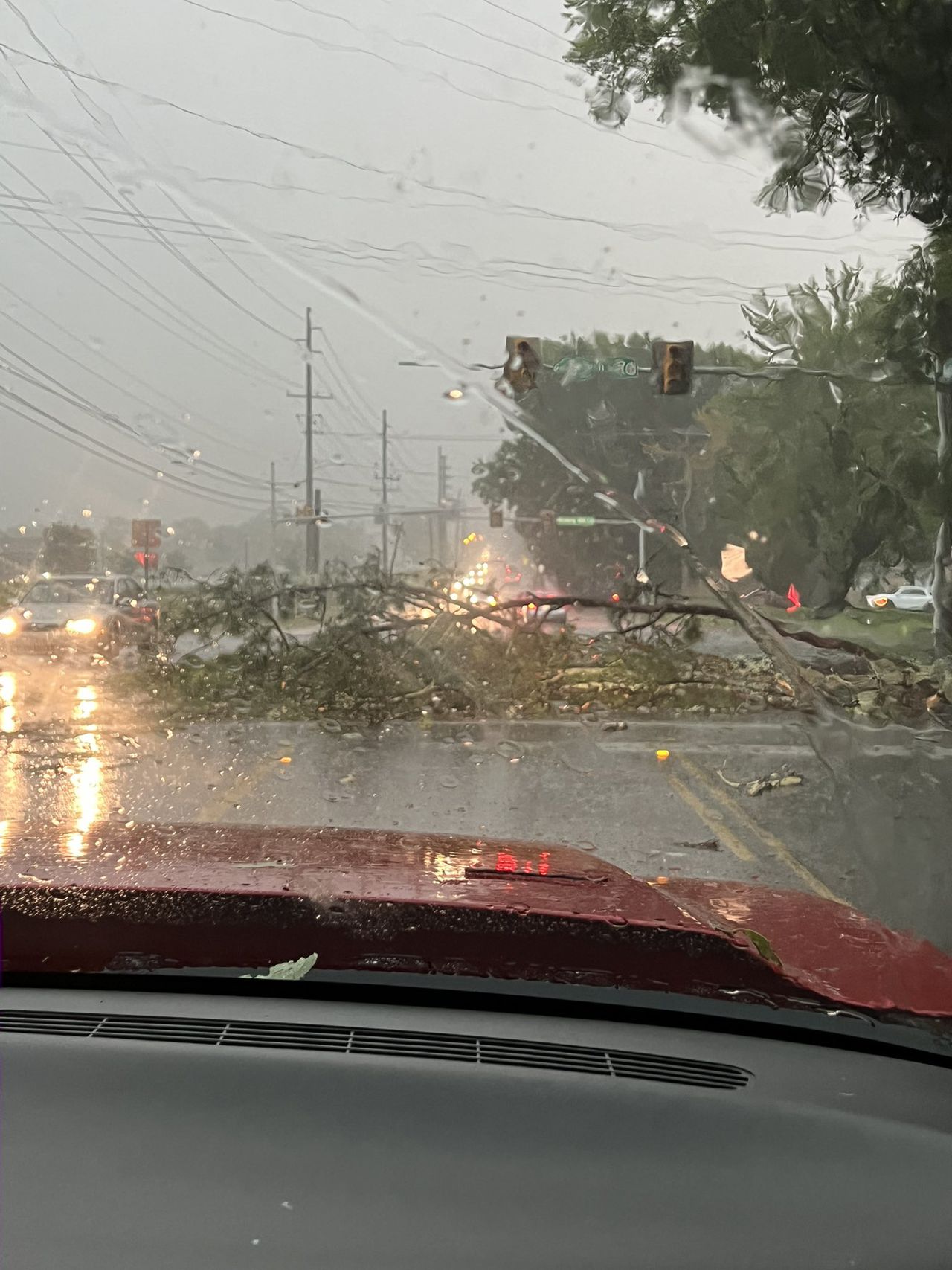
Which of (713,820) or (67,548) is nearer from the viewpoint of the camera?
(713,820)

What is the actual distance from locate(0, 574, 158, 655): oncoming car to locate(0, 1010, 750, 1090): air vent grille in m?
9.31

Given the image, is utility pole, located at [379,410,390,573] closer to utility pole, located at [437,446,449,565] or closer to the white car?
utility pole, located at [437,446,449,565]

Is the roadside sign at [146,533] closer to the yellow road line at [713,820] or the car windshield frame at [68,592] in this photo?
the car windshield frame at [68,592]

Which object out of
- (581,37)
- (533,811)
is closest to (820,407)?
(581,37)

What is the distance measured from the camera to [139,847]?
11.3ft

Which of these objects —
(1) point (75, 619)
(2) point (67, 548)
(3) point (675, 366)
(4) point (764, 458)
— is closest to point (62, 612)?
(1) point (75, 619)

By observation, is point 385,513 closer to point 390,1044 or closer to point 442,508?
point 442,508

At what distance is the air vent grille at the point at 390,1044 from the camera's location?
2.34 m

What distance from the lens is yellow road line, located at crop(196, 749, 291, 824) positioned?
274 inches

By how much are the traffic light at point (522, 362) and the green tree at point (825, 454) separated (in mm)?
3856

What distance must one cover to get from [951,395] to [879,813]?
850cm

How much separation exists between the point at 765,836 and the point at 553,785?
175cm

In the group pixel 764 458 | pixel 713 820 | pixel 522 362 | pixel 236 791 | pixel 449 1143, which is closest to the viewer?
pixel 449 1143

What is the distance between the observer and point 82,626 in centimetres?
1194
